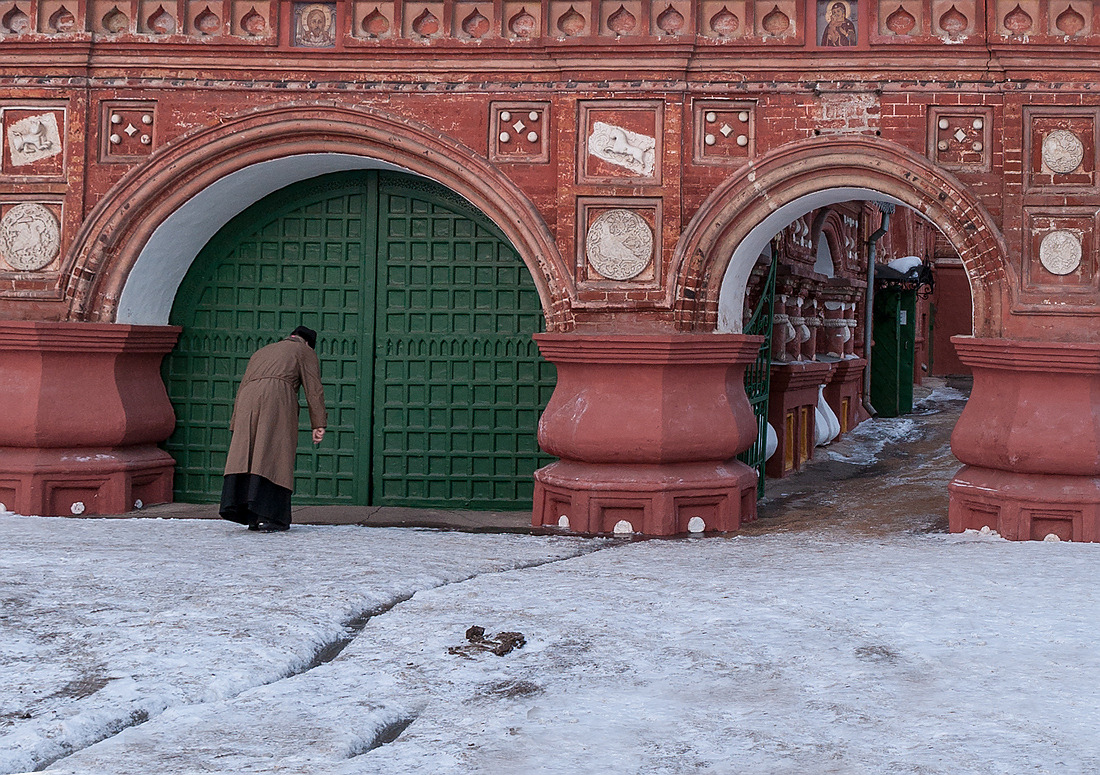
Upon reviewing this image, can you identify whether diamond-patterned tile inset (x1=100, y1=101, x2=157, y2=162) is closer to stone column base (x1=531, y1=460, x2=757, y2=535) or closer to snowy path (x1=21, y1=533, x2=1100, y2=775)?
stone column base (x1=531, y1=460, x2=757, y2=535)

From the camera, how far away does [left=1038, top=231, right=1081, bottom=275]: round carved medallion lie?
709cm

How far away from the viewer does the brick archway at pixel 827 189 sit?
7234 millimetres

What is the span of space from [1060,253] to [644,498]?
2959 mm

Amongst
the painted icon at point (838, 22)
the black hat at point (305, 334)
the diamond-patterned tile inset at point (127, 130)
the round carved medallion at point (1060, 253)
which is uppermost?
the painted icon at point (838, 22)

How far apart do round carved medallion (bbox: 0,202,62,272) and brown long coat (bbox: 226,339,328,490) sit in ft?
6.42

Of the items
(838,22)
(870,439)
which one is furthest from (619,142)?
(870,439)

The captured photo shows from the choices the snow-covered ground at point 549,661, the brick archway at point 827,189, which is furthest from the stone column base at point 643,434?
the snow-covered ground at point 549,661

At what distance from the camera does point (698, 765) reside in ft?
10.7

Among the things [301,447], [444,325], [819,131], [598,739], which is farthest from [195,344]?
[598,739]

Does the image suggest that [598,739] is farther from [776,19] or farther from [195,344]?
[195,344]

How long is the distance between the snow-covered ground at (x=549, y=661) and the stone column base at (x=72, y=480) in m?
1.36

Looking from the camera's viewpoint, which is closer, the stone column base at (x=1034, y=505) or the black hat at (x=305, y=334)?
the stone column base at (x=1034, y=505)

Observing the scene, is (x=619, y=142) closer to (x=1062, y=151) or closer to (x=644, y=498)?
→ (x=644, y=498)

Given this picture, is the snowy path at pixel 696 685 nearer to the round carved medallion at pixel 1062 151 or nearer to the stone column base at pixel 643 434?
the stone column base at pixel 643 434
